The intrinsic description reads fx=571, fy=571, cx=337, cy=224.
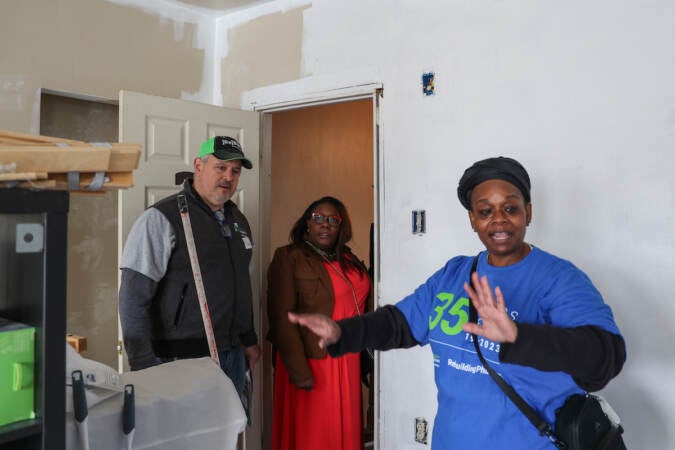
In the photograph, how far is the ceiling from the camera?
334cm

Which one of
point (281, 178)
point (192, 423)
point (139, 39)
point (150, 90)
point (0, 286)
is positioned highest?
point (139, 39)

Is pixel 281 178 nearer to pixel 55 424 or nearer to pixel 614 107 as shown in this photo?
pixel 614 107

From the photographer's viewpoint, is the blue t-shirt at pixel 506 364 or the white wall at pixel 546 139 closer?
the blue t-shirt at pixel 506 364

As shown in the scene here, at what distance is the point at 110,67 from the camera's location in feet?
10.1

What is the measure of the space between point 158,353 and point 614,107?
2.06 m

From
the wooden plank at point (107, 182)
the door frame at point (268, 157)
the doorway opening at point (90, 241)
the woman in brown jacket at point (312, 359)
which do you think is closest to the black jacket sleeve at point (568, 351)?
the wooden plank at point (107, 182)

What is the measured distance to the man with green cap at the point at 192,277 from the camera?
89.4 inches

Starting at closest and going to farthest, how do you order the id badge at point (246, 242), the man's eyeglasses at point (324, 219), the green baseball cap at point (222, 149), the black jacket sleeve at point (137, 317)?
1. the black jacket sleeve at point (137, 317)
2. the green baseball cap at point (222, 149)
3. the id badge at point (246, 242)
4. the man's eyeglasses at point (324, 219)

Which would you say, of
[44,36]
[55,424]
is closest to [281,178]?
[44,36]

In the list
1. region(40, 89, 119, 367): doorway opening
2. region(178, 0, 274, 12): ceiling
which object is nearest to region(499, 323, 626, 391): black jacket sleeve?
region(40, 89, 119, 367): doorway opening

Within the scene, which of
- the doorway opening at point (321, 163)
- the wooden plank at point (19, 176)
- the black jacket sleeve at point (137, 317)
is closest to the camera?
the wooden plank at point (19, 176)

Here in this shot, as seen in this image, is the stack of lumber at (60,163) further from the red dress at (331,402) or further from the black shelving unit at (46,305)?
the red dress at (331,402)

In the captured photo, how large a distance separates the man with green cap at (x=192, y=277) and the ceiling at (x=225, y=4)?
3.94 ft

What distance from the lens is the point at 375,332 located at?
5.62 ft
